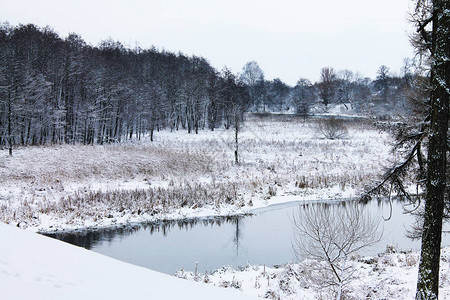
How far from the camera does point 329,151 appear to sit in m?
36.1

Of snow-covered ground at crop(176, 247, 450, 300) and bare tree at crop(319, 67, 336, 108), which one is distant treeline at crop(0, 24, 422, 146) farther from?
bare tree at crop(319, 67, 336, 108)

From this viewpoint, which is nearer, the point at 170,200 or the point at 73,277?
the point at 73,277

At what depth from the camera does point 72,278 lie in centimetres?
417

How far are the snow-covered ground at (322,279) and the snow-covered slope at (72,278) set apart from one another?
5.10 metres

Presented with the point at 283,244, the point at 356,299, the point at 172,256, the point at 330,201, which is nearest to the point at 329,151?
the point at 330,201

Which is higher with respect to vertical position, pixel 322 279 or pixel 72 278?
pixel 72 278

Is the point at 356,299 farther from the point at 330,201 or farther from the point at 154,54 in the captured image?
the point at 154,54

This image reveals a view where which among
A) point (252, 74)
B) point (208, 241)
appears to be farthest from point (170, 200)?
point (252, 74)

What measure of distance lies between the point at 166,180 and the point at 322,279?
17.4m

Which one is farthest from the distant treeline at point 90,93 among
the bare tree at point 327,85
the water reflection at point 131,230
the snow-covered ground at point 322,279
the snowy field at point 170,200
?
the bare tree at point 327,85

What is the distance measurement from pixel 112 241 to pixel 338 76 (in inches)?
3823

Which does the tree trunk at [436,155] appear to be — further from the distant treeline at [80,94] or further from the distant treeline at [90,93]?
the distant treeline at [80,94]

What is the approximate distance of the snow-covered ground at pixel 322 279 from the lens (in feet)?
29.6

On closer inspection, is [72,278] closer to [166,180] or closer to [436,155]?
[436,155]
